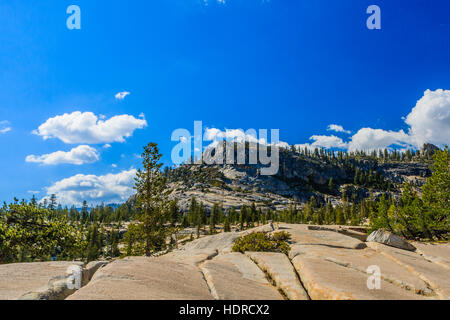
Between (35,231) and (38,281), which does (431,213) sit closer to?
(38,281)

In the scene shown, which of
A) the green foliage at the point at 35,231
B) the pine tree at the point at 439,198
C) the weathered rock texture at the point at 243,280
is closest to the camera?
the weathered rock texture at the point at 243,280

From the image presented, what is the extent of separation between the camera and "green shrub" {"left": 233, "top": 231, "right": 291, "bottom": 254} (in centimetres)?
1380

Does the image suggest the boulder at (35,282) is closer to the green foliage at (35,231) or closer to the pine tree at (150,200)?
the green foliage at (35,231)

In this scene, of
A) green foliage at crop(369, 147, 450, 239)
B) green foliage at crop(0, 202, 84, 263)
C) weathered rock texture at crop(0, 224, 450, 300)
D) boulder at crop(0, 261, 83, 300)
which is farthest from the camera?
green foliage at crop(369, 147, 450, 239)

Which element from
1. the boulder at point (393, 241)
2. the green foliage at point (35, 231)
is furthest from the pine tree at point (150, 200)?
the boulder at point (393, 241)

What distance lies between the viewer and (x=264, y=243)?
565 inches

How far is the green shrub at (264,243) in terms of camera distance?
45.3 feet

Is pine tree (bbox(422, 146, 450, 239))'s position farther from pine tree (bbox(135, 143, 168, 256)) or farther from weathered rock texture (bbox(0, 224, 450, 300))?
pine tree (bbox(135, 143, 168, 256))

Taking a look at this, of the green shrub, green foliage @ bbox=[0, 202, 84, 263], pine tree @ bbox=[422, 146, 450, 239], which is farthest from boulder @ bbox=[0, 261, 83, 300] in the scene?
pine tree @ bbox=[422, 146, 450, 239]

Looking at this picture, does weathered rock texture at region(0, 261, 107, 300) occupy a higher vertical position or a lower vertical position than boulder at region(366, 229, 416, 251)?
higher
